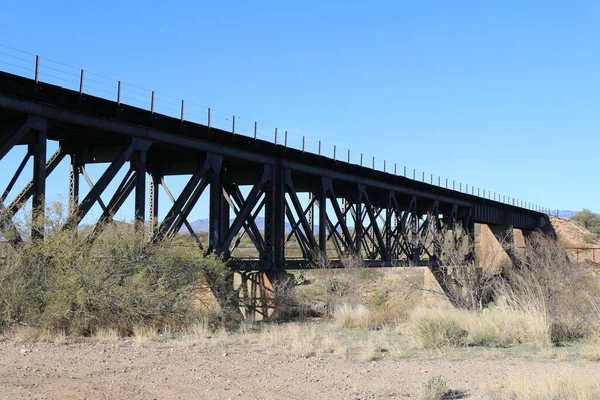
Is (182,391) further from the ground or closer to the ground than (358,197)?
closer to the ground

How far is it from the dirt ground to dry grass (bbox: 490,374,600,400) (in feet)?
1.47

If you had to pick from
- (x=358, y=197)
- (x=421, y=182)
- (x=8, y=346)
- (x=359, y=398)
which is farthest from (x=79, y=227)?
(x=421, y=182)

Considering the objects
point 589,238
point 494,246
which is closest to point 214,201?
point 494,246

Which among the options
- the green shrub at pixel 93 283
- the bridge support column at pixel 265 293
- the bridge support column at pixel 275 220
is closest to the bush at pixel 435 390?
the green shrub at pixel 93 283

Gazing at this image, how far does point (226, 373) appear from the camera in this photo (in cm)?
1280

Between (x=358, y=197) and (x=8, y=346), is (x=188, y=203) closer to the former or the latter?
(x=8, y=346)

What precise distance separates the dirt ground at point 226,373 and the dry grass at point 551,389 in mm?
448

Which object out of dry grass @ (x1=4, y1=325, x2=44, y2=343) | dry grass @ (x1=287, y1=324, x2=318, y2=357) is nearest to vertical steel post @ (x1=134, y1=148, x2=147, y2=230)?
dry grass @ (x1=4, y1=325, x2=44, y2=343)

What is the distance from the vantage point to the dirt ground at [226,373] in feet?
35.9

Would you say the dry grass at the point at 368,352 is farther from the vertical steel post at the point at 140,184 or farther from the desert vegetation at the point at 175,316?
the vertical steel post at the point at 140,184

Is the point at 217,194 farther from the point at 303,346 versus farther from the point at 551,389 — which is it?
the point at 551,389

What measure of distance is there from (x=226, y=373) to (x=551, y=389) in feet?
20.0

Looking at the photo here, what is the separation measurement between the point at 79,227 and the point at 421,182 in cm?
3277

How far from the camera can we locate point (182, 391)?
36.2 feet
